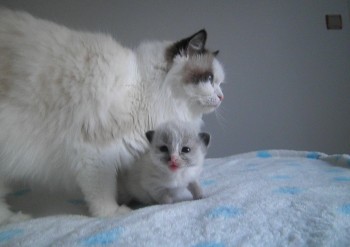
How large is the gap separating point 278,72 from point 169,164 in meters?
1.97

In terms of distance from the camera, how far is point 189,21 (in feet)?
8.09

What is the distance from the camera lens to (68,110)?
108 cm

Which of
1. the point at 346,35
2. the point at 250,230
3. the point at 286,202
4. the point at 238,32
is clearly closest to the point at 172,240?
the point at 250,230

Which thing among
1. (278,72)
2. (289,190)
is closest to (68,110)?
(289,190)

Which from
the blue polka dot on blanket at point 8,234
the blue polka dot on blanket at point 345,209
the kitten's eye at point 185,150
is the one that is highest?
the kitten's eye at point 185,150

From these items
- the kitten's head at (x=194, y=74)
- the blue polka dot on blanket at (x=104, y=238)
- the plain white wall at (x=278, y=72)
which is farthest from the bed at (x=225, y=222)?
the plain white wall at (x=278, y=72)

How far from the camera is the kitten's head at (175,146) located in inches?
41.1

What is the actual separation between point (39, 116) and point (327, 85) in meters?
2.57

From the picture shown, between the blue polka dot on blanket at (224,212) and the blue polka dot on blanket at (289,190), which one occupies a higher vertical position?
the blue polka dot on blanket at (224,212)

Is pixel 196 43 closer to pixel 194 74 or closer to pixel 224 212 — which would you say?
pixel 194 74

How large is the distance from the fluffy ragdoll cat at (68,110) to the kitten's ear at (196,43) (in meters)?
0.30

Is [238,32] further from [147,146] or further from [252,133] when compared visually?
[147,146]

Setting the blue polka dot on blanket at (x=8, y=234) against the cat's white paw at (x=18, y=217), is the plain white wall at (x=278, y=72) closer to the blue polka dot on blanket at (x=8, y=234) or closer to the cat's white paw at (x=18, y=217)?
the cat's white paw at (x=18, y=217)

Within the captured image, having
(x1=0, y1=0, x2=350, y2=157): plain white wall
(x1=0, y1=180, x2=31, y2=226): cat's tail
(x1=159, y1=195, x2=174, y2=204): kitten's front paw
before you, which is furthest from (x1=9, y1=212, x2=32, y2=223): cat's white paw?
(x1=0, y1=0, x2=350, y2=157): plain white wall
